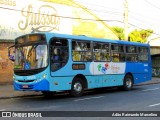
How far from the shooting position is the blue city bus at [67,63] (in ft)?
55.1

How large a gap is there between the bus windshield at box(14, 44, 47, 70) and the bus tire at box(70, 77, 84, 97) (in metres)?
2.40

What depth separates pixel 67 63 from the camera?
58.6 ft

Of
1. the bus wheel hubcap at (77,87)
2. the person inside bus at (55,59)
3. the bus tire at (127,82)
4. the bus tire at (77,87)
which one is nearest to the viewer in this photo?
the person inside bus at (55,59)

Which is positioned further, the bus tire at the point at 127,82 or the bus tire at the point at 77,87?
the bus tire at the point at 127,82

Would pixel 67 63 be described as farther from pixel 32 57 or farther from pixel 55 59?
pixel 32 57

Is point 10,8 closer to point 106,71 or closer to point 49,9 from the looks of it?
point 49,9

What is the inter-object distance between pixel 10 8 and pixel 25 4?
1742mm

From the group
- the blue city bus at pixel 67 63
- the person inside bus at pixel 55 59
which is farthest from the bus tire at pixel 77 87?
the person inside bus at pixel 55 59

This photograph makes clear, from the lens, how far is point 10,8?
88.8ft

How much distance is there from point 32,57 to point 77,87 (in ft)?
10.1

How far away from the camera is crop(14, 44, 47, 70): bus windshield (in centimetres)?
1677

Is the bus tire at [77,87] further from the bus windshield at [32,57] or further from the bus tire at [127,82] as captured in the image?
the bus tire at [127,82]

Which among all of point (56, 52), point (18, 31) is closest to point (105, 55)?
point (56, 52)

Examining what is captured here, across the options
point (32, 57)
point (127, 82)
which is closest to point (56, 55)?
point (32, 57)
